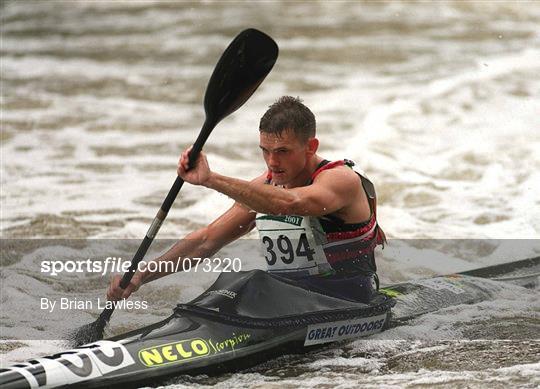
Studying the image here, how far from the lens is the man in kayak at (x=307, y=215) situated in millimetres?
4523

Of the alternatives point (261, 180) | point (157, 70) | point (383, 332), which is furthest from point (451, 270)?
point (157, 70)

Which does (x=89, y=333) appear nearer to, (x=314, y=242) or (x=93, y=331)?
(x=93, y=331)

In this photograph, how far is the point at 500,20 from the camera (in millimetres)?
17562

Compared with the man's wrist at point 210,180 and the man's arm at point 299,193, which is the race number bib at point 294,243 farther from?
the man's wrist at point 210,180

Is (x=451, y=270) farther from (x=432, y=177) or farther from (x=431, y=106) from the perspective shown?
(x=431, y=106)

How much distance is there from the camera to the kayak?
4.02 m

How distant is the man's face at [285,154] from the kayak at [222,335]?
46 centimetres

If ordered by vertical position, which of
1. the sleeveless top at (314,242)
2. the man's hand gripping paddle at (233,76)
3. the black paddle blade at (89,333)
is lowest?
the black paddle blade at (89,333)

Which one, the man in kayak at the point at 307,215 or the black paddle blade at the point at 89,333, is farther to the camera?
the black paddle blade at the point at 89,333

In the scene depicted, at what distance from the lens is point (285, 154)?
4.57 metres

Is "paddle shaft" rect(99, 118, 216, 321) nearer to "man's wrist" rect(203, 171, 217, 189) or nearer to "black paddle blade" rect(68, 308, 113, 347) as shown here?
"black paddle blade" rect(68, 308, 113, 347)

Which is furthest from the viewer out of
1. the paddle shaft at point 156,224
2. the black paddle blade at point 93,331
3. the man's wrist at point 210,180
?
the black paddle blade at point 93,331

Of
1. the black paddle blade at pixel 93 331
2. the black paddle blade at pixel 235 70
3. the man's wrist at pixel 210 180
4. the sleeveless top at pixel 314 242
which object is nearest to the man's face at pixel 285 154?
the sleeveless top at pixel 314 242

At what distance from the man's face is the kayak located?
0.46m
